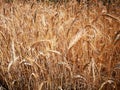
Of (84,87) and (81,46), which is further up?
(81,46)

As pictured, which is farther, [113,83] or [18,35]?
[18,35]

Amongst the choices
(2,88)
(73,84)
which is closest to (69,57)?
(73,84)

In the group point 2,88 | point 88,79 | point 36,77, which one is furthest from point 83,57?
point 2,88

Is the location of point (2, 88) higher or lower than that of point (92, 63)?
lower

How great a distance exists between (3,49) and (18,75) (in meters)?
0.32

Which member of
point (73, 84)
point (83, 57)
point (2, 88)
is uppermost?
point (83, 57)

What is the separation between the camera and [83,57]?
5.56 feet

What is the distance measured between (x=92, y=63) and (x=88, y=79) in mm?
137

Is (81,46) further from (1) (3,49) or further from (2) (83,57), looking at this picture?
(1) (3,49)

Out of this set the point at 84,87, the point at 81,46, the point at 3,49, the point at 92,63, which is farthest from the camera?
the point at 3,49

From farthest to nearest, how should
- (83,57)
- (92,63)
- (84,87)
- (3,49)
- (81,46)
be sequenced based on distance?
(3,49)
(81,46)
(83,57)
(84,87)
(92,63)

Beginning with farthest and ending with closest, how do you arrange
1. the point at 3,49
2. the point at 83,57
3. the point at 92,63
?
the point at 3,49, the point at 83,57, the point at 92,63

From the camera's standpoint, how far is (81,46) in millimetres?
1818

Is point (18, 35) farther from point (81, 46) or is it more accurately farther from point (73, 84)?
point (73, 84)
